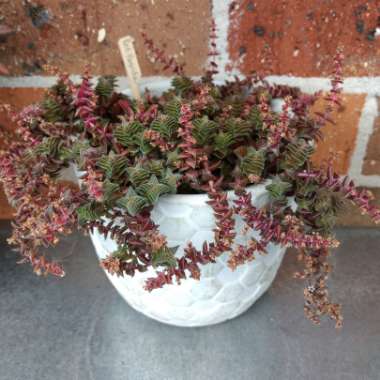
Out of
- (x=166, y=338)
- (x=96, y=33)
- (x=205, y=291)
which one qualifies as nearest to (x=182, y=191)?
(x=205, y=291)

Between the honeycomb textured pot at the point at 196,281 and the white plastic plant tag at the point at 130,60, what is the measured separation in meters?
0.18

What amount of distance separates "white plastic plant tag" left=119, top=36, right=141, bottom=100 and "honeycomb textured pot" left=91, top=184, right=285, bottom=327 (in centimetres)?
18

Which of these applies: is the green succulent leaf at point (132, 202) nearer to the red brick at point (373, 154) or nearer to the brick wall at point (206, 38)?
the brick wall at point (206, 38)

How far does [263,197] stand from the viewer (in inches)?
19.0

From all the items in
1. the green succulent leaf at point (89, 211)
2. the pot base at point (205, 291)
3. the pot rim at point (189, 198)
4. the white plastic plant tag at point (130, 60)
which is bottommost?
the pot base at point (205, 291)

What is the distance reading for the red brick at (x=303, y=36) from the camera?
704mm

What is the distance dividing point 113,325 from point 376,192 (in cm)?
55

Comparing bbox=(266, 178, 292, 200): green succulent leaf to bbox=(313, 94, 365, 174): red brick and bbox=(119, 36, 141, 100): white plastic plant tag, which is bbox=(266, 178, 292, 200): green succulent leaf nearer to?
bbox=(119, 36, 141, 100): white plastic plant tag

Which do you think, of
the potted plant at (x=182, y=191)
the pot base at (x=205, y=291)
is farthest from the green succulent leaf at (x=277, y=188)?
the pot base at (x=205, y=291)

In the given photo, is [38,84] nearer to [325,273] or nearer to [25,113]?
[25,113]

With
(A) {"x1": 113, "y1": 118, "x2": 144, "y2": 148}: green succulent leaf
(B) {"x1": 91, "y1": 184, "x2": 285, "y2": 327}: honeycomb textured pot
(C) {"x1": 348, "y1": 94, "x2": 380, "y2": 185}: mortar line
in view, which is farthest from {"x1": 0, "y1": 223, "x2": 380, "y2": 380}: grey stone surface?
(A) {"x1": 113, "y1": 118, "x2": 144, "y2": 148}: green succulent leaf

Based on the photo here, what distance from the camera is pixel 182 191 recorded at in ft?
1.63

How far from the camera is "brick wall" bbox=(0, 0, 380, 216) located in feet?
2.33

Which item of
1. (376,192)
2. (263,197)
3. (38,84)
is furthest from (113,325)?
(376,192)
